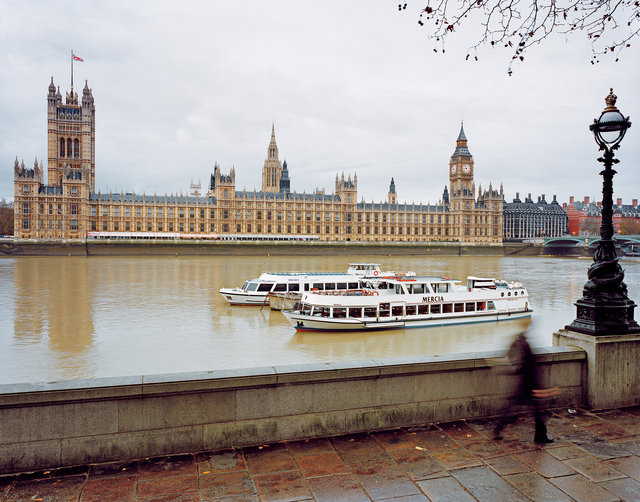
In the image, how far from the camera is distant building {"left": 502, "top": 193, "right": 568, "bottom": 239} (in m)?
150

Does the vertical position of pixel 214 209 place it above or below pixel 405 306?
above

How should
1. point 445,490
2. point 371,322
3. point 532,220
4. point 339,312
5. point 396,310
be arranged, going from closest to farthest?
point 445,490 → point 371,322 → point 339,312 → point 396,310 → point 532,220

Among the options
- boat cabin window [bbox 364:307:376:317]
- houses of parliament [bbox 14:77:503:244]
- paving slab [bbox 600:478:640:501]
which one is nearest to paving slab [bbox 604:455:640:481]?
paving slab [bbox 600:478:640:501]

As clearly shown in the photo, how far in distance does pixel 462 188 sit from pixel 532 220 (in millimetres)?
41558

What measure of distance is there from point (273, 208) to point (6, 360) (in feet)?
300

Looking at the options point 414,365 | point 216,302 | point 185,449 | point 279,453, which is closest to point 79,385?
point 185,449

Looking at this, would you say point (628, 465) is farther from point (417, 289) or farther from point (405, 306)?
point (417, 289)

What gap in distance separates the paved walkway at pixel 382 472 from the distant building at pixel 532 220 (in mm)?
152009

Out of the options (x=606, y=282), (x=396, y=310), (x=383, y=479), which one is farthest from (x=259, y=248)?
(x=383, y=479)

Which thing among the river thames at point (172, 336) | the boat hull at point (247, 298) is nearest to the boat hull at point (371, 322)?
the river thames at point (172, 336)

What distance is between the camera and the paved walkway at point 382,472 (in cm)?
416

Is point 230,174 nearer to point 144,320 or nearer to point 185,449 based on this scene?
point 144,320

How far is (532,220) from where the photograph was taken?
150875 millimetres

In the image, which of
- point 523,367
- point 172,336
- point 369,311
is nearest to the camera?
point 523,367
